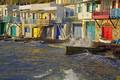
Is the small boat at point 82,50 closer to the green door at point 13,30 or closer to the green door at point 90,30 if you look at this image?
the green door at point 90,30

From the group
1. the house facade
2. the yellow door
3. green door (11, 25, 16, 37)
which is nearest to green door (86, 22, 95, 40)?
the house facade

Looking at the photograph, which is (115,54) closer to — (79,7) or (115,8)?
(115,8)

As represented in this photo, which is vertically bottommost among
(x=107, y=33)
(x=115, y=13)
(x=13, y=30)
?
(x=13, y=30)

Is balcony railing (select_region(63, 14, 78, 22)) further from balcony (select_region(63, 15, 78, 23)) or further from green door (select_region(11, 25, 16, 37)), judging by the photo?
green door (select_region(11, 25, 16, 37))

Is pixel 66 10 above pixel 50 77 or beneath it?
above

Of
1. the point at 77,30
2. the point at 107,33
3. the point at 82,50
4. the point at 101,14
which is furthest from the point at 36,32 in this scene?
the point at 82,50

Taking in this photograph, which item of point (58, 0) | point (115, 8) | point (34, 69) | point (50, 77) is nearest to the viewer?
point (50, 77)

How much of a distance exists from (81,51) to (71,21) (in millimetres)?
Result: 22163

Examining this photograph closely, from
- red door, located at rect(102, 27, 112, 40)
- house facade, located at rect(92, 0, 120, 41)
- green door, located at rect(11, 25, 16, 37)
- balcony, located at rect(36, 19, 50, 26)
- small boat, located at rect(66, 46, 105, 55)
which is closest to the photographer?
small boat, located at rect(66, 46, 105, 55)

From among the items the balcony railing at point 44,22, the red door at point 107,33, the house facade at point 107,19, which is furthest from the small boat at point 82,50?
the balcony railing at point 44,22

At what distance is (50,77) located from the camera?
90.1 ft

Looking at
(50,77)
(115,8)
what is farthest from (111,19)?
(50,77)

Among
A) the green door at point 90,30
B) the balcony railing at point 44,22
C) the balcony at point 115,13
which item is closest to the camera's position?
the balcony at point 115,13

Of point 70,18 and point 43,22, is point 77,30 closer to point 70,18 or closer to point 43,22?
point 70,18
